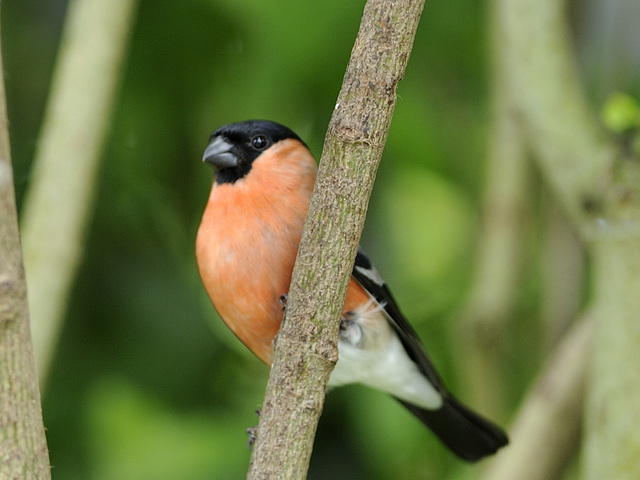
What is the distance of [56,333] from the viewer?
6.55 feet

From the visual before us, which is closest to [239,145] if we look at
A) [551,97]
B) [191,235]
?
[191,235]

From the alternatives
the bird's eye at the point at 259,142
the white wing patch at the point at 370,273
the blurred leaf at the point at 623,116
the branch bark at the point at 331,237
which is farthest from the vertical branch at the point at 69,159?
the blurred leaf at the point at 623,116

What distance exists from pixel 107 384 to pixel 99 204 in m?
0.50

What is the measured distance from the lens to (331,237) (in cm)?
118

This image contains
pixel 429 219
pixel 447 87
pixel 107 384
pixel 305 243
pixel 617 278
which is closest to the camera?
pixel 305 243

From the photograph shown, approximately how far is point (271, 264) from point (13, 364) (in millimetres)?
847

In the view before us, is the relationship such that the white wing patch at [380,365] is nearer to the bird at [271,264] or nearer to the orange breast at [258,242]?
the bird at [271,264]

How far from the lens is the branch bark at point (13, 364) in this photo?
1031 mm

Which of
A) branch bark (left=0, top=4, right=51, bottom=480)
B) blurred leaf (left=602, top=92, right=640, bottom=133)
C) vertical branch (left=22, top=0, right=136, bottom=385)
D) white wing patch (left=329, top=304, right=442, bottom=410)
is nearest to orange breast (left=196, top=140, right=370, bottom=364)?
white wing patch (left=329, top=304, right=442, bottom=410)

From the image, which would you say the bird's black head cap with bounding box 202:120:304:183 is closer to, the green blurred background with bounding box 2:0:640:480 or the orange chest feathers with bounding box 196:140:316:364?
the orange chest feathers with bounding box 196:140:316:364

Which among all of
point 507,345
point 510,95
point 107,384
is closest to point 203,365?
point 107,384

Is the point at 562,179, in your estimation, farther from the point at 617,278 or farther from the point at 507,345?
the point at 507,345

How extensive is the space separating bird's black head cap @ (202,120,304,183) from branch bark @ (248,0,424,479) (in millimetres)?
813

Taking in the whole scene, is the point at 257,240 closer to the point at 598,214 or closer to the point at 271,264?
the point at 271,264
